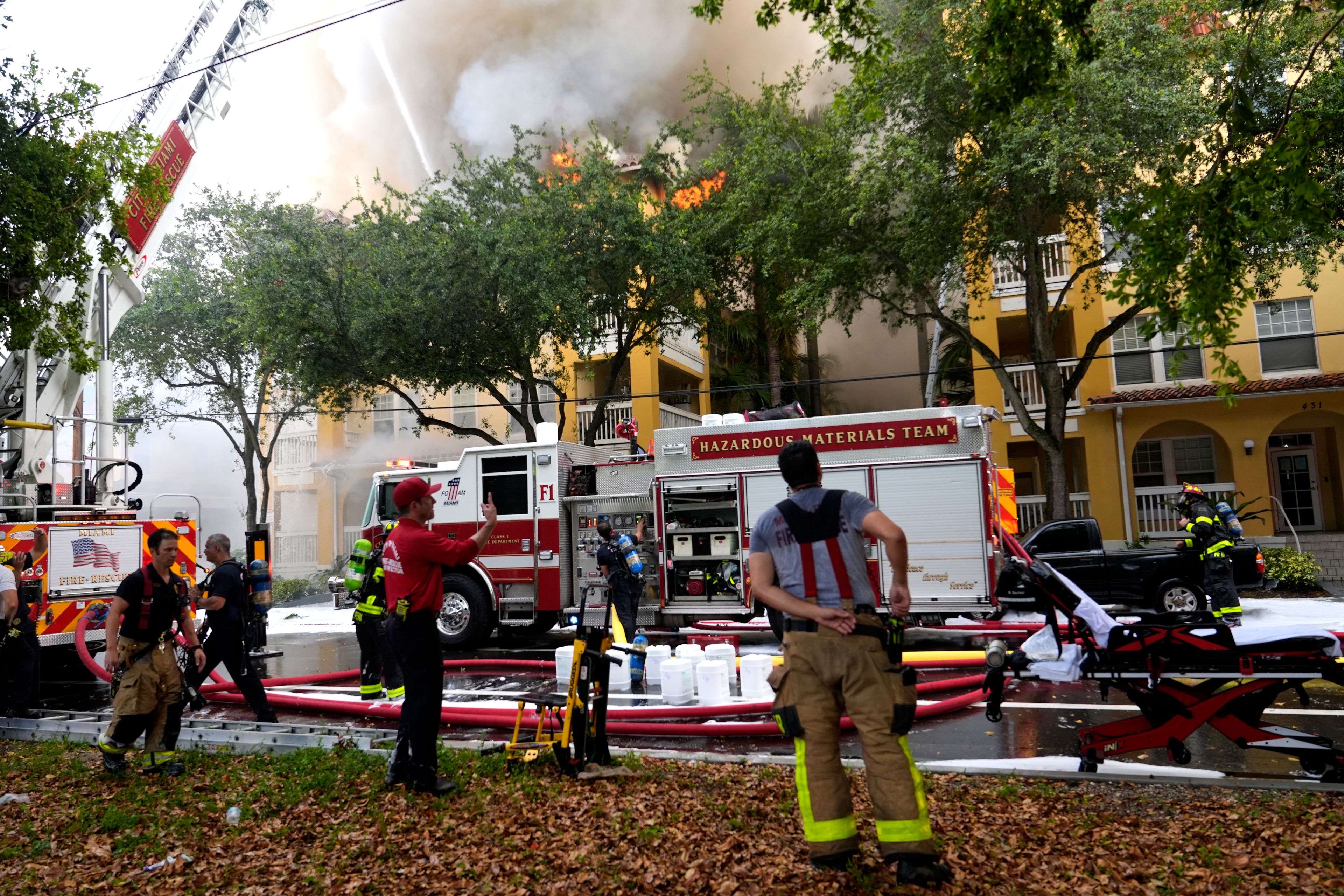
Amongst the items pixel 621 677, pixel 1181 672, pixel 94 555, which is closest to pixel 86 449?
pixel 94 555

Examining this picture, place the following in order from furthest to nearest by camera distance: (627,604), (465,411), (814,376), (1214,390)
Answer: (465,411) < (814,376) < (1214,390) < (627,604)

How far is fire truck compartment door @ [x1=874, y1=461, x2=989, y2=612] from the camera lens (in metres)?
10.2

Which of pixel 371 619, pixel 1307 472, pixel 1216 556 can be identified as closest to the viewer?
pixel 371 619

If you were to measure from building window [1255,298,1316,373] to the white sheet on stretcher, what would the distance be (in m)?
17.3

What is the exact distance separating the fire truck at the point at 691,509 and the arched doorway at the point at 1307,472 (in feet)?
38.5

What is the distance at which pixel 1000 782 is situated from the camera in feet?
15.5

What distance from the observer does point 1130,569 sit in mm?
12297

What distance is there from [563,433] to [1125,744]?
18.4m

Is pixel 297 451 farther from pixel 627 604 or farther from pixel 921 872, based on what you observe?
pixel 921 872

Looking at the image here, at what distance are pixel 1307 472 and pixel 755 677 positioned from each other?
1857cm

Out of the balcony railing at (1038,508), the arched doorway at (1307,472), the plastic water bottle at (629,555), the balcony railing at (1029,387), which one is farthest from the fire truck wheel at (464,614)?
the arched doorway at (1307,472)

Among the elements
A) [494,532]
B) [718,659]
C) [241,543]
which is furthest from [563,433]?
[241,543]

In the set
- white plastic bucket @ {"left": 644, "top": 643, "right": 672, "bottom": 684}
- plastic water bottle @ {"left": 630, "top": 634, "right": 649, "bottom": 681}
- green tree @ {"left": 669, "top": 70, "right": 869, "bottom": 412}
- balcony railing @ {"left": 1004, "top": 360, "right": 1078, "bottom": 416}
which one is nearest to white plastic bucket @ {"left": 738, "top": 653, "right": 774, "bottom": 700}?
white plastic bucket @ {"left": 644, "top": 643, "right": 672, "bottom": 684}

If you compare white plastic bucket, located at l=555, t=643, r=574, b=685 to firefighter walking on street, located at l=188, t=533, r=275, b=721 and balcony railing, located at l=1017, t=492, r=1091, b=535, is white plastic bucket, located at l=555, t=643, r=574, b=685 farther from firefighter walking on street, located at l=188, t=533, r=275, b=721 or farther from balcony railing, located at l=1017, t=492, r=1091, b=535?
balcony railing, located at l=1017, t=492, r=1091, b=535
